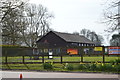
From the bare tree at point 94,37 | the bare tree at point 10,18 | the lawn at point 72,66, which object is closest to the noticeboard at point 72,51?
the lawn at point 72,66

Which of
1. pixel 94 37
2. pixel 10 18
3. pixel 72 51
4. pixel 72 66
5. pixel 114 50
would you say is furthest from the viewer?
pixel 94 37

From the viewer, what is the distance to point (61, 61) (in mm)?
22656

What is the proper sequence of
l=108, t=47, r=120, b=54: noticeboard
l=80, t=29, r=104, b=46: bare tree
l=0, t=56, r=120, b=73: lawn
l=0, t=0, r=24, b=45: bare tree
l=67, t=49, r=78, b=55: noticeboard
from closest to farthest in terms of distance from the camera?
1. l=0, t=56, r=120, b=73: lawn
2. l=108, t=47, r=120, b=54: noticeboard
3. l=67, t=49, r=78, b=55: noticeboard
4. l=0, t=0, r=24, b=45: bare tree
5. l=80, t=29, r=104, b=46: bare tree

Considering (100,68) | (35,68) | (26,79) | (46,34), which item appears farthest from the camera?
(46,34)

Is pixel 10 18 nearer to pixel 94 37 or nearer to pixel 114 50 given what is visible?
pixel 114 50

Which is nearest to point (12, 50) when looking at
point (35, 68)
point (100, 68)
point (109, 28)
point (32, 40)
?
point (35, 68)

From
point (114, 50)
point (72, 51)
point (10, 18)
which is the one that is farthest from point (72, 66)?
point (10, 18)

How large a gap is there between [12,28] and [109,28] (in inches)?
594

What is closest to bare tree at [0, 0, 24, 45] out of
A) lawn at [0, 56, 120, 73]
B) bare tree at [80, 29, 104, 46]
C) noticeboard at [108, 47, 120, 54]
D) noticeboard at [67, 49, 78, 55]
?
lawn at [0, 56, 120, 73]

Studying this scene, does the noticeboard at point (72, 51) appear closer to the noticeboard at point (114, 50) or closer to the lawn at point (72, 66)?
the lawn at point (72, 66)

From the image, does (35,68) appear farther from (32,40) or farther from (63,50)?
(32,40)

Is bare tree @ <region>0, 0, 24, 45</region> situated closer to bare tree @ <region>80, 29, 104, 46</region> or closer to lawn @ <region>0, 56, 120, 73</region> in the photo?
lawn @ <region>0, 56, 120, 73</region>

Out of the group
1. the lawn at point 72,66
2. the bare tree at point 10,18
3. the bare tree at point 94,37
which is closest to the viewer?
the lawn at point 72,66

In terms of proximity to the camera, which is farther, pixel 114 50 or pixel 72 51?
pixel 72 51
